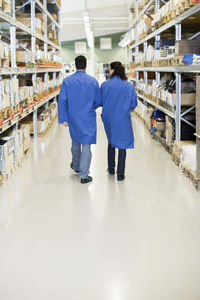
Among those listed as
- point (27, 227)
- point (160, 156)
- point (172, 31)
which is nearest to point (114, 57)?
point (172, 31)

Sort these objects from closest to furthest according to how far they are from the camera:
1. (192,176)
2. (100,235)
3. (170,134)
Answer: (100,235), (192,176), (170,134)

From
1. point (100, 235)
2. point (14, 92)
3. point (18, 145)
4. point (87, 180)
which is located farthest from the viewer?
point (18, 145)

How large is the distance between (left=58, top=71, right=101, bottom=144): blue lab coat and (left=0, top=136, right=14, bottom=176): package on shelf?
0.82 metres

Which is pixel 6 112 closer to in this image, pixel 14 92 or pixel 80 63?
pixel 14 92

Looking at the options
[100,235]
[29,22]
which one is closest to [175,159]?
[100,235]

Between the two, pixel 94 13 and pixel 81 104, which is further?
pixel 94 13

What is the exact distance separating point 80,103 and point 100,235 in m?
2.13

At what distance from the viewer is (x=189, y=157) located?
18.4ft

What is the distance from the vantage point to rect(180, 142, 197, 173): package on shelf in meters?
5.50

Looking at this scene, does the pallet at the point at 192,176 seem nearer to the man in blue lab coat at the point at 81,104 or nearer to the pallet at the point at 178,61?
the man in blue lab coat at the point at 81,104

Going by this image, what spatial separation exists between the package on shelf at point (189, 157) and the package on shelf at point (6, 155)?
240cm

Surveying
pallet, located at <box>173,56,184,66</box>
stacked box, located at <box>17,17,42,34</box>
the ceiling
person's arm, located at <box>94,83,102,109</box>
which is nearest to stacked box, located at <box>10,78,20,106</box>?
person's arm, located at <box>94,83,102,109</box>

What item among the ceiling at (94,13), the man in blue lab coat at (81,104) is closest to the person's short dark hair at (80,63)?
the man in blue lab coat at (81,104)

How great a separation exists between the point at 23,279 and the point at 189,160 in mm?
3274
